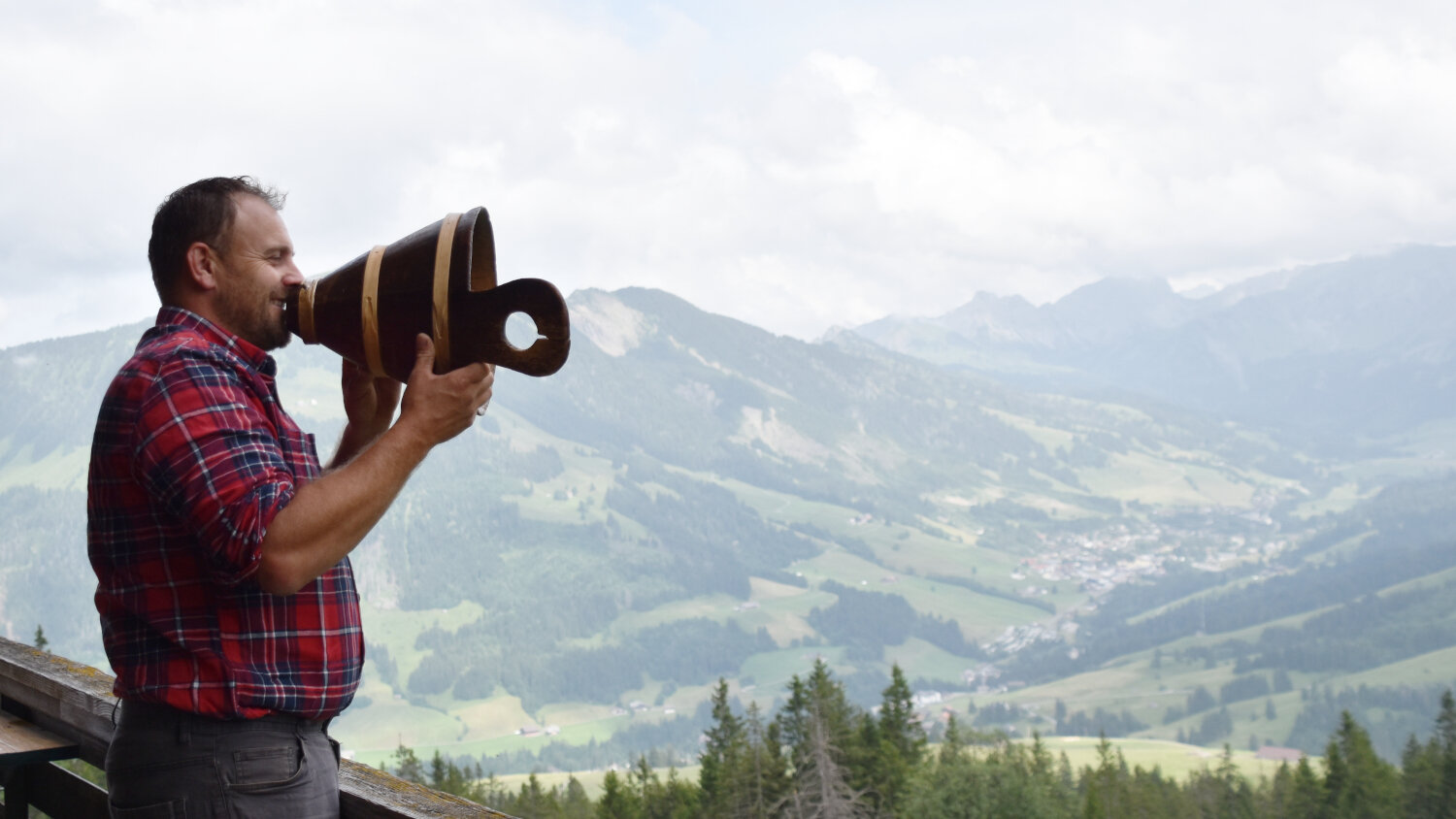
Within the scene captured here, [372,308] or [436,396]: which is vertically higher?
[372,308]

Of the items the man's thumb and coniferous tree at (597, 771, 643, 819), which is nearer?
the man's thumb

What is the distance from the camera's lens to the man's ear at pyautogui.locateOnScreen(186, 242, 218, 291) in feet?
6.26

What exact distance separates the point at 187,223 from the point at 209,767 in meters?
0.91

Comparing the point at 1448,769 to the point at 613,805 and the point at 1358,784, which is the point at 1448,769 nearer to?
the point at 1358,784

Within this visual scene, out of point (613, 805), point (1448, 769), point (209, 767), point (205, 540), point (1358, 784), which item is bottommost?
point (1358, 784)

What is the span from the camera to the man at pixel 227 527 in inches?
65.2

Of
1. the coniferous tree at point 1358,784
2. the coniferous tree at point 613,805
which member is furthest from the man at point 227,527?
the coniferous tree at point 1358,784

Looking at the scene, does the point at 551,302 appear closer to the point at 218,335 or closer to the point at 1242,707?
the point at 218,335

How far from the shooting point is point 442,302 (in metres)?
1.75

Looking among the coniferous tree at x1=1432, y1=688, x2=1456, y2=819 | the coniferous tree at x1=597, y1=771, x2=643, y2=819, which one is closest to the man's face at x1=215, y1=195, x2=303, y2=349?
the coniferous tree at x1=597, y1=771, x2=643, y2=819

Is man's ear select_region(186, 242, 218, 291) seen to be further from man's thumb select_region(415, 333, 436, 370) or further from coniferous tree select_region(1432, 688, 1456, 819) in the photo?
coniferous tree select_region(1432, 688, 1456, 819)

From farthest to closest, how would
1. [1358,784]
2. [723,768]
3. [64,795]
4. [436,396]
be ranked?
[1358,784] → [723,768] → [64,795] → [436,396]

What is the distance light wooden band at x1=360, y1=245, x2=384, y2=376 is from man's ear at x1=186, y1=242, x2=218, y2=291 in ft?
0.97

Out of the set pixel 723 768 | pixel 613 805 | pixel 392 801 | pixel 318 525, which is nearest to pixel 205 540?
pixel 318 525
